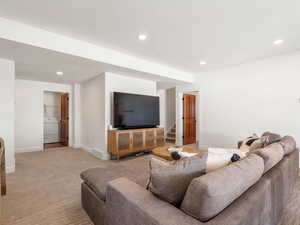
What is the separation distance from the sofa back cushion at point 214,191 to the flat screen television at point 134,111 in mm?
3078

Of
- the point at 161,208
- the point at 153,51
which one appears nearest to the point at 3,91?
the point at 153,51

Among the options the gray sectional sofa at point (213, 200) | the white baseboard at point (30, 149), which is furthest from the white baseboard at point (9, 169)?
the gray sectional sofa at point (213, 200)

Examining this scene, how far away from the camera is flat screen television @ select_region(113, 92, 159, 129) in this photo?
374 cm

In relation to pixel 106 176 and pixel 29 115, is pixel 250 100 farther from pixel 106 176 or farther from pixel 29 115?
pixel 29 115

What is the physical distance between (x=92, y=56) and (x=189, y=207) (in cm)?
287

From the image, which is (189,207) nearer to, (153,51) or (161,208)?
(161,208)

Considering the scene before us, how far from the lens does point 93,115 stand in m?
4.32

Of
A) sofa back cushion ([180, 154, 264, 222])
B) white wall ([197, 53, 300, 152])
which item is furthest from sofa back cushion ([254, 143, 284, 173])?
white wall ([197, 53, 300, 152])

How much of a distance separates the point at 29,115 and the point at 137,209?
519 cm

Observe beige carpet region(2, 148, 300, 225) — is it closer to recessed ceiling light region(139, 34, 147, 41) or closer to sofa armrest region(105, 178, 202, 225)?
sofa armrest region(105, 178, 202, 225)

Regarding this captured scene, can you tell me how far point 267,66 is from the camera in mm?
3545

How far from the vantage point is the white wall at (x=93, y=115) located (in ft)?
12.7

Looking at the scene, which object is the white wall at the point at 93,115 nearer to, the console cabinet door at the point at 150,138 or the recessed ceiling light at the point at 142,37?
the console cabinet door at the point at 150,138

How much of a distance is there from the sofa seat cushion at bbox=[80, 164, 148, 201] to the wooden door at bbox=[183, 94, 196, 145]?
4107mm
